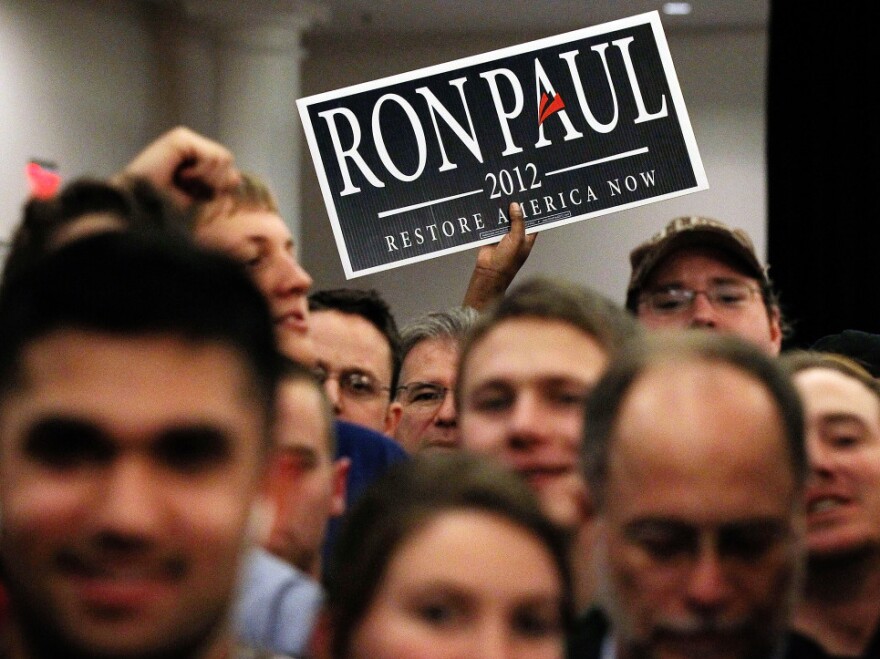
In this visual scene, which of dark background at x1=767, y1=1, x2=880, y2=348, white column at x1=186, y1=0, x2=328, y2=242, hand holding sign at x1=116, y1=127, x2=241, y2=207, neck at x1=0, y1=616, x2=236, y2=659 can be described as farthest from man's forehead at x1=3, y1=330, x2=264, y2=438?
white column at x1=186, y1=0, x2=328, y2=242

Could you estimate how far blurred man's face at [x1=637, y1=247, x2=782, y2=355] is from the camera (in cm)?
282

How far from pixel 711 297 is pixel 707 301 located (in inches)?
0.5

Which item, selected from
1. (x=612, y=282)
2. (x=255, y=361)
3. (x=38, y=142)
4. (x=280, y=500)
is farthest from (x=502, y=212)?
(x=612, y=282)

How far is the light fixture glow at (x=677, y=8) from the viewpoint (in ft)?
33.7

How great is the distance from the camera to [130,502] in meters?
1.12

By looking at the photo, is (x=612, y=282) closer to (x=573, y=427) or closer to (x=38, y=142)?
(x=38, y=142)

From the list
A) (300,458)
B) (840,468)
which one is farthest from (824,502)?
(300,458)

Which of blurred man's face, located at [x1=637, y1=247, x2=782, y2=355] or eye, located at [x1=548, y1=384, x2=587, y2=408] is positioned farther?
blurred man's face, located at [x1=637, y1=247, x2=782, y2=355]

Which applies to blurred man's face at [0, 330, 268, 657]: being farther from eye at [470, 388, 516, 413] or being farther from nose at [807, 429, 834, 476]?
nose at [807, 429, 834, 476]

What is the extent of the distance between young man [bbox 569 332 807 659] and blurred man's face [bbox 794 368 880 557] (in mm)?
388

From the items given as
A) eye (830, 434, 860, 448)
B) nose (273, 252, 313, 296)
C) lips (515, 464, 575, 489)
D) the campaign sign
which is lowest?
lips (515, 464, 575, 489)

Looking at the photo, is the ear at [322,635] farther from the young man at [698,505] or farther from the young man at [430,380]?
the young man at [430,380]

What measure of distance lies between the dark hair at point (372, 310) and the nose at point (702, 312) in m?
0.74

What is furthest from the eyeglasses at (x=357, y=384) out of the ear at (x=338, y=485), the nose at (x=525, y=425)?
the nose at (x=525, y=425)
